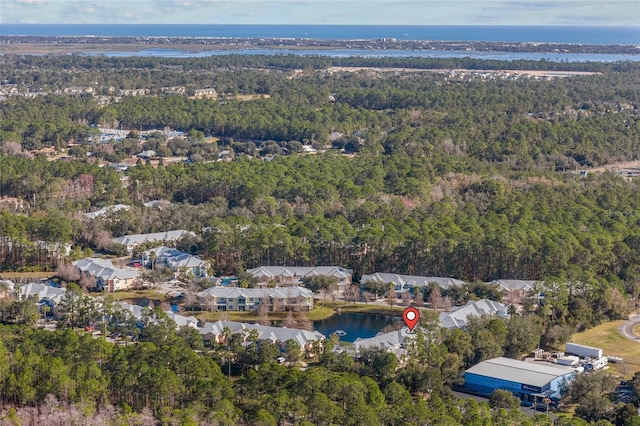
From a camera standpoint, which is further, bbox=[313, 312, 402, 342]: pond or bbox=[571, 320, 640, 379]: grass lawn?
bbox=[313, 312, 402, 342]: pond

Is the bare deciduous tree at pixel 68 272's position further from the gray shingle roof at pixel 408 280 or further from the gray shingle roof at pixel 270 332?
the gray shingle roof at pixel 408 280

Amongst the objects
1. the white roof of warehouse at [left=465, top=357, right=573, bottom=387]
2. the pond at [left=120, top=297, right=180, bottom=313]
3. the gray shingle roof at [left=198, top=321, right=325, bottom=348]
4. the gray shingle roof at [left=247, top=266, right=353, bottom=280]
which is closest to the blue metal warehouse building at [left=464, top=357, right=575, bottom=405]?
the white roof of warehouse at [left=465, top=357, right=573, bottom=387]

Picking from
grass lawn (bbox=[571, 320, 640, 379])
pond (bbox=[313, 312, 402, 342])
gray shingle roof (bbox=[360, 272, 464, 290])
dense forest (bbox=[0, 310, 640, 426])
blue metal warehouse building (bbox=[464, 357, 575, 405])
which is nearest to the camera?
dense forest (bbox=[0, 310, 640, 426])

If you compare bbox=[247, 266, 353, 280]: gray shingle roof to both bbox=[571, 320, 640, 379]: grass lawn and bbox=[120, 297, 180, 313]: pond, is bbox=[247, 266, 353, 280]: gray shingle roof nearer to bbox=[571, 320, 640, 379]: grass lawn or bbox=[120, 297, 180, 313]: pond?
bbox=[120, 297, 180, 313]: pond

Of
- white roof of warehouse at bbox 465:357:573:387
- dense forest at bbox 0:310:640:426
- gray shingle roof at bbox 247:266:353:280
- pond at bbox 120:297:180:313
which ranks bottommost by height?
pond at bbox 120:297:180:313

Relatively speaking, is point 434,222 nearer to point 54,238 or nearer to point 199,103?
point 54,238
